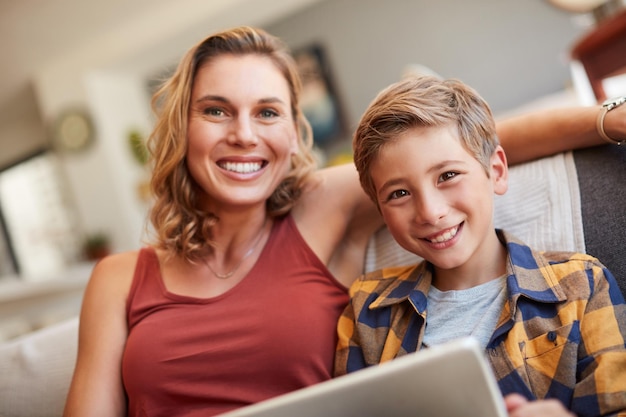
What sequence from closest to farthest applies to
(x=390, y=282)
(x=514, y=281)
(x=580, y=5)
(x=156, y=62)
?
(x=514, y=281) < (x=390, y=282) < (x=580, y=5) < (x=156, y=62)

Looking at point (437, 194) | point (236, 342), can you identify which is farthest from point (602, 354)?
point (236, 342)

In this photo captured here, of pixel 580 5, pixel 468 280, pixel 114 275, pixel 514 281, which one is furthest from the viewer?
pixel 580 5

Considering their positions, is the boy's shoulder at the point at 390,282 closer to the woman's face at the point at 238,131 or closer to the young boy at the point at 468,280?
the young boy at the point at 468,280

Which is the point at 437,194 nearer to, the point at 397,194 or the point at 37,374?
the point at 397,194

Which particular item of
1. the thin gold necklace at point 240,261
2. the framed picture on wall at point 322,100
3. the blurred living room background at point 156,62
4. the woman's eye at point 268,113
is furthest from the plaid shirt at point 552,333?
the framed picture on wall at point 322,100

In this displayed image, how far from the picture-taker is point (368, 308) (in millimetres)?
1108

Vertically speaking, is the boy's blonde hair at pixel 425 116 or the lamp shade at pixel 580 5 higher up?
the lamp shade at pixel 580 5

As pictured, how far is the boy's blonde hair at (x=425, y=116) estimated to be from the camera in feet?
3.21

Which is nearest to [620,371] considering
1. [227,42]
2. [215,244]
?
[215,244]

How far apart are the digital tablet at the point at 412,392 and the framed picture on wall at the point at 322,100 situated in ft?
19.4

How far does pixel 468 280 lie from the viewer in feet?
3.38

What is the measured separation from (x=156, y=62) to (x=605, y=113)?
5.65 m

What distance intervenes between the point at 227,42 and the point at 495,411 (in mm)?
1014

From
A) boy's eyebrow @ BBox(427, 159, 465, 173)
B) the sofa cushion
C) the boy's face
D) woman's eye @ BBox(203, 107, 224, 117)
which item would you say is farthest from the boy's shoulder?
the sofa cushion
